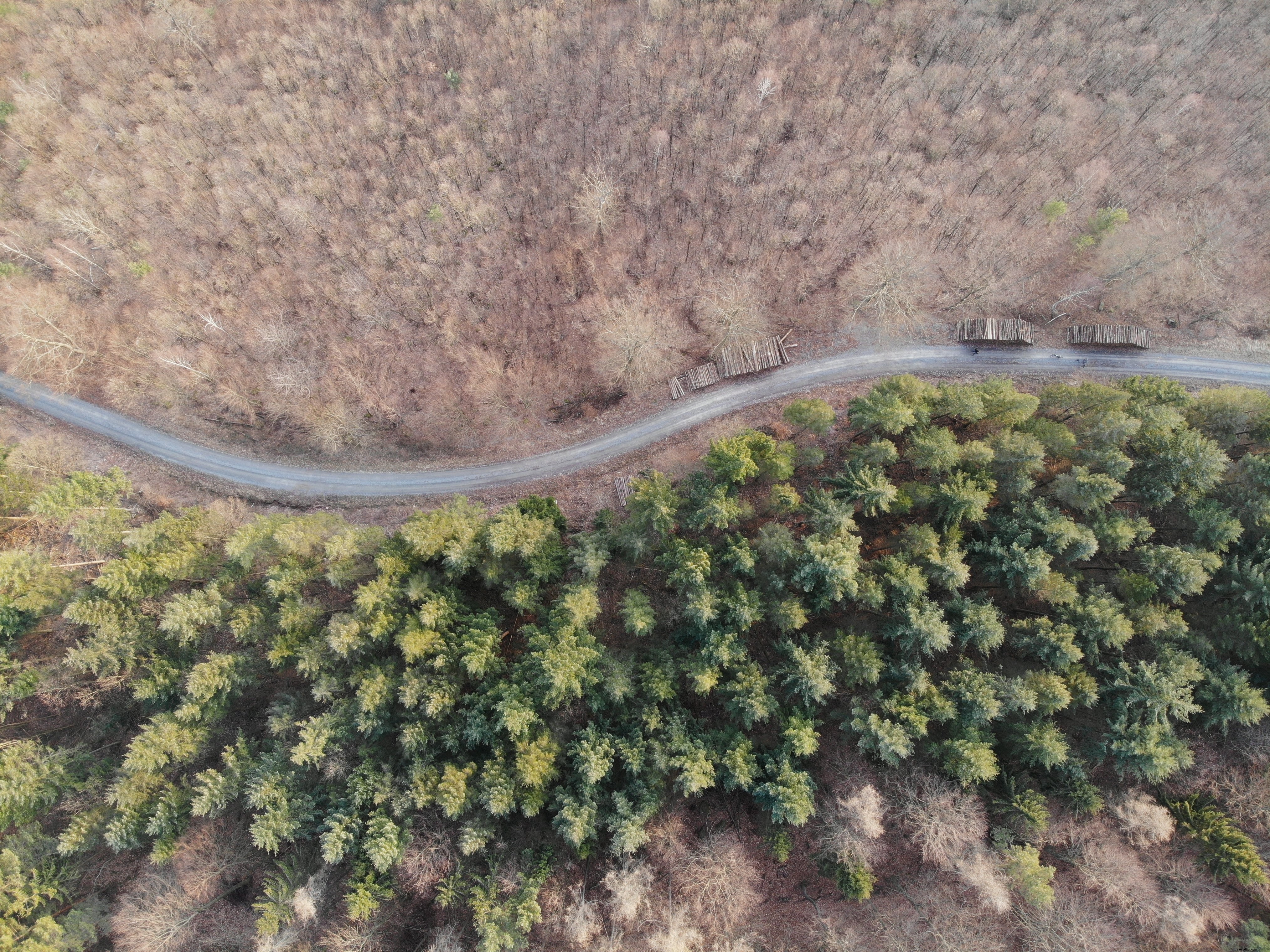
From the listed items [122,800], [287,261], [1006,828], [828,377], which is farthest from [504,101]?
[1006,828]

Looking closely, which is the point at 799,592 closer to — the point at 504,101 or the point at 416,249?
the point at 416,249

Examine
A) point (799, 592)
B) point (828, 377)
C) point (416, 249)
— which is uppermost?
Result: point (416, 249)

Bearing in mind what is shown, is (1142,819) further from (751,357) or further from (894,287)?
(894,287)

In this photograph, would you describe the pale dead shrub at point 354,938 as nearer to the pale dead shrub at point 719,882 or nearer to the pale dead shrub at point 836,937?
the pale dead shrub at point 719,882

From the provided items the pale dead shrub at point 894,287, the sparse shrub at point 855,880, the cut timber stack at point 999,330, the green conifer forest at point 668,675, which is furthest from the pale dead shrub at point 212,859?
the cut timber stack at point 999,330

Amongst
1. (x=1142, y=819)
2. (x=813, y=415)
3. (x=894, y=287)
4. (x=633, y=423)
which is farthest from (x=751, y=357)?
(x=1142, y=819)

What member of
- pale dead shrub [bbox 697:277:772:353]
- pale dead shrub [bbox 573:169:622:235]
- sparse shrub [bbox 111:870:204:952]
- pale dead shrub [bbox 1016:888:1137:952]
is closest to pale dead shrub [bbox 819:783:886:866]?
pale dead shrub [bbox 1016:888:1137:952]

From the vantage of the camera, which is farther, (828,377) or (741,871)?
(828,377)
